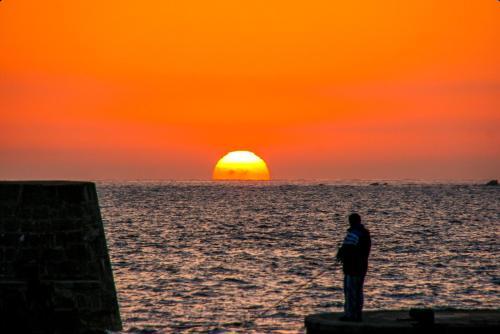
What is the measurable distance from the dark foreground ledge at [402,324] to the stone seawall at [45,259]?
483 cm

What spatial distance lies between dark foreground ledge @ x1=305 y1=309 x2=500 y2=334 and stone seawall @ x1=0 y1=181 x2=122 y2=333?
190 inches

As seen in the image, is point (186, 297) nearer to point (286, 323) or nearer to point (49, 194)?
point (286, 323)

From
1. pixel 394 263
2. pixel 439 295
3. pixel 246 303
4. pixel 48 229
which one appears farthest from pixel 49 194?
pixel 394 263

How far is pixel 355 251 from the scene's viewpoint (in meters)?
18.0

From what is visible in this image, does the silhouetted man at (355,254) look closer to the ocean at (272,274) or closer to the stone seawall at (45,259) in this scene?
the stone seawall at (45,259)

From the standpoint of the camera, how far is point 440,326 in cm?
1848

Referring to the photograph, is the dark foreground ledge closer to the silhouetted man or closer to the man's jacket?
the silhouetted man

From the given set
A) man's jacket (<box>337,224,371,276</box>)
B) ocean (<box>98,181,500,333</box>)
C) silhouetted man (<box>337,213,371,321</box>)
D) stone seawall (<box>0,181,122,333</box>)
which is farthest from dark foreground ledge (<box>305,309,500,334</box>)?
ocean (<box>98,181,500,333</box>)

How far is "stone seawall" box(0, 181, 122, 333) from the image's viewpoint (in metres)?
20.0

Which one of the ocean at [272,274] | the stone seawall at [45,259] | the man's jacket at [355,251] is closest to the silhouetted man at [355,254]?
the man's jacket at [355,251]

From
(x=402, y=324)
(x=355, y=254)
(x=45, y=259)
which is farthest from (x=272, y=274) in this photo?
(x=355, y=254)

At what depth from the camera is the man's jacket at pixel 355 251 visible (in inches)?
707

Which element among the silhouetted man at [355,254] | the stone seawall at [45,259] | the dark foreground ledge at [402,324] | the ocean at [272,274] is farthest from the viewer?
the ocean at [272,274]

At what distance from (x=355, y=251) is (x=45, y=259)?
21.4ft
